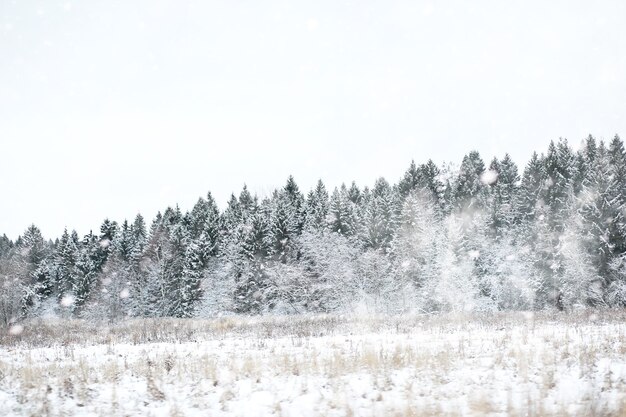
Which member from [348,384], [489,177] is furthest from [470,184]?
[348,384]

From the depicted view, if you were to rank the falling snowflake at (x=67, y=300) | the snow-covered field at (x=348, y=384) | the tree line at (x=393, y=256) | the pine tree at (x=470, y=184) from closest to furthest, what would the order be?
the snow-covered field at (x=348, y=384) → the tree line at (x=393, y=256) → the pine tree at (x=470, y=184) → the falling snowflake at (x=67, y=300)

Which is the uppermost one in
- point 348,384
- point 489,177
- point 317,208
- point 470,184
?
point 489,177

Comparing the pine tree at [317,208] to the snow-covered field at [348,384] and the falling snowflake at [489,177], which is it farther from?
the snow-covered field at [348,384]

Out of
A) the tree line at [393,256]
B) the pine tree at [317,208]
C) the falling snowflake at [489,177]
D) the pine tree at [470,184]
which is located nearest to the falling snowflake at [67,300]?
the tree line at [393,256]

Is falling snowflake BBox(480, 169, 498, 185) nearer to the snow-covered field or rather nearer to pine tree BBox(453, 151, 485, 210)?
pine tree BBox(453, 151, 485, 210)

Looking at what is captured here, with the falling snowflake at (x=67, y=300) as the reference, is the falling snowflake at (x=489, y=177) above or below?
above

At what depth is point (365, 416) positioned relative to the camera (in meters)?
6.65

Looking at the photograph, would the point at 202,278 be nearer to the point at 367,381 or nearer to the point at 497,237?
the point at 497,237

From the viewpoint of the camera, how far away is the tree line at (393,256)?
144 ft

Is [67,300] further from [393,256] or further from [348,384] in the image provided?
[348,384]

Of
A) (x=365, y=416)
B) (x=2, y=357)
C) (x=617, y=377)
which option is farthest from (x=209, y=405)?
(x=2, y=357)

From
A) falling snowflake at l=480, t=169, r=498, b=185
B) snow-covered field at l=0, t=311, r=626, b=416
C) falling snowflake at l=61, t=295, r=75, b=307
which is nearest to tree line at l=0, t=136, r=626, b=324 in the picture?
falling snowflake at l=61, t=295, r=75, b=307

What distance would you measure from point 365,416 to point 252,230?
51801 mm

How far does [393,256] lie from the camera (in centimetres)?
5700
